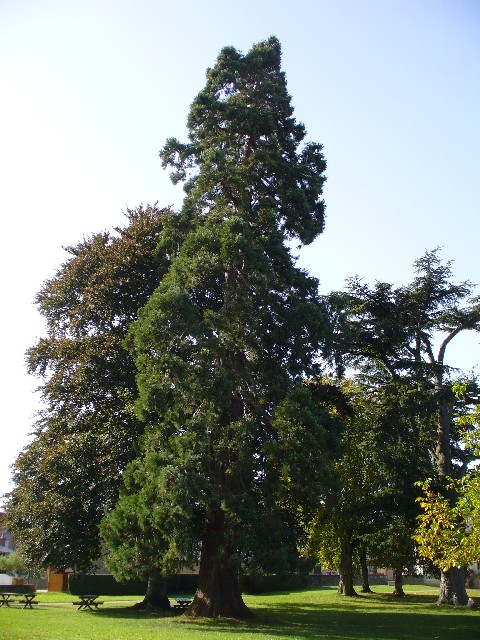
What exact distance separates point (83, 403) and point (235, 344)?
26.7ft

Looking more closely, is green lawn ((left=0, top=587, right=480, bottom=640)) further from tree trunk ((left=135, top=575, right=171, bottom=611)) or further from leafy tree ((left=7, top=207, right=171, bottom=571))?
leafy tree ((left=7, top=207, right=171, bottom=571))

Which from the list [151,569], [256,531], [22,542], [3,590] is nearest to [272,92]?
[256,531]

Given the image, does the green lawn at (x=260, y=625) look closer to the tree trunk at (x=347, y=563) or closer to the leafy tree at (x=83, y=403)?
the leafy tree at (x=83, y=403)

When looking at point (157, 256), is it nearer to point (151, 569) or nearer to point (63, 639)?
point (151, 569)

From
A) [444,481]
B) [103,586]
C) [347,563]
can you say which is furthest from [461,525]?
[103,586]

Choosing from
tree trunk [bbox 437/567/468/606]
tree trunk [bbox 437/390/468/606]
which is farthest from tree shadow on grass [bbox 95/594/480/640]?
tree trunk [bbox 437/390/468/606]

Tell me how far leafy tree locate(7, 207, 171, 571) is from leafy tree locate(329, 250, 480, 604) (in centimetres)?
1046

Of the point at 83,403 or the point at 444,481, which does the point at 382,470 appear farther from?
the point at 83,403

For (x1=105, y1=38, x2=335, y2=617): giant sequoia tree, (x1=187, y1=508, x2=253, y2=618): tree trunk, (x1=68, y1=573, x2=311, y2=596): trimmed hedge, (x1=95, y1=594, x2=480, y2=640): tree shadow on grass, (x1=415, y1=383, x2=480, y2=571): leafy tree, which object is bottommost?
(x1=68, y1=573, x2=311, y2=596): trimmed hedge

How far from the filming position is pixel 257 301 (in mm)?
24188

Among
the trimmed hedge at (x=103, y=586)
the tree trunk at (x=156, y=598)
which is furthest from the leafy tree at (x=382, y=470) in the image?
the trimmed hedge at (x=103, y=586)

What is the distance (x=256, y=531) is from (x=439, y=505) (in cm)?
638

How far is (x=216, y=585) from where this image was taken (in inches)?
864

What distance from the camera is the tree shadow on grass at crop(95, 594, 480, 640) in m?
18.2
